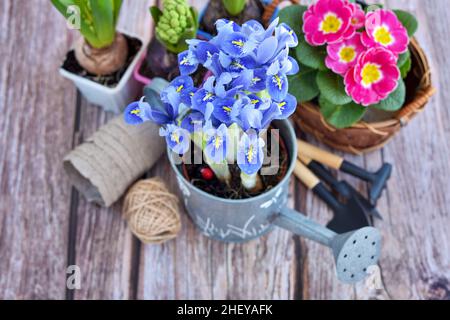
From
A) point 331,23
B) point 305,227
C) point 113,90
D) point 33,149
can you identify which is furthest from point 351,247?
Answer: point 33,149

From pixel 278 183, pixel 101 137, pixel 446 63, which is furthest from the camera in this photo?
pixel 446 63

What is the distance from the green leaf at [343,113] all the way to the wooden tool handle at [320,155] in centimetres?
8

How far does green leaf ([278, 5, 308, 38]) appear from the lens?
29.3 inches

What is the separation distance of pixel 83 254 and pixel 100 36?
1.02 feet

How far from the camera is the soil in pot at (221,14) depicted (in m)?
0.77

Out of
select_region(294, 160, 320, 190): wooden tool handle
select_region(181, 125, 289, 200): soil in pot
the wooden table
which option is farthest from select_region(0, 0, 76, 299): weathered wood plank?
select_region(294, 160, 320, 190): wooden tool handle

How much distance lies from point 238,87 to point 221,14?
1.08ft

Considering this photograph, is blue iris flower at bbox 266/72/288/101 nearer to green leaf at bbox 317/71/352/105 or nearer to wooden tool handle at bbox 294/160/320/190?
green leaf at bbox 317/71/352/105

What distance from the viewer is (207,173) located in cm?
70

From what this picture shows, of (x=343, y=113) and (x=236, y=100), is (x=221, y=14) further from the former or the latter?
(x=236, y=100)

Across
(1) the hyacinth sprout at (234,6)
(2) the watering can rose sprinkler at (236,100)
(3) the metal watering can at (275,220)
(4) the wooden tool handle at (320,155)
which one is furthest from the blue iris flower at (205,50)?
(4) the wooden tool handle at (320,155)

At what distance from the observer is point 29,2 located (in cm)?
93
